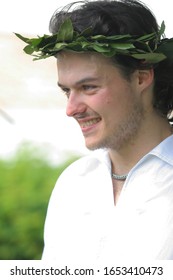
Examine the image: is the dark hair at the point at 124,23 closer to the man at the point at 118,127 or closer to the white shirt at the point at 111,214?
the man at the point at 118,127

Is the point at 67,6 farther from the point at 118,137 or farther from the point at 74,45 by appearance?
the point at 118,137

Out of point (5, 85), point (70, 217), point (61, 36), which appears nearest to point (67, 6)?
point (61, 36)

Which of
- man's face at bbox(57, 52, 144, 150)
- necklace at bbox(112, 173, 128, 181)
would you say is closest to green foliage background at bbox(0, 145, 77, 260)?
necklace at bbox(112, 173, 128, 181)

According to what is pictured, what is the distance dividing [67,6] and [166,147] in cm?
70

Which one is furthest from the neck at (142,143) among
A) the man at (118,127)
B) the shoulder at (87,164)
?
the shoulder at (87,164)

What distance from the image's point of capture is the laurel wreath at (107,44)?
8.10 ft

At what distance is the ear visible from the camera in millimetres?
2592

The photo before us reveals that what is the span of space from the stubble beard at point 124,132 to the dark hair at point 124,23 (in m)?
0.11

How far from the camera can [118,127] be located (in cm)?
253

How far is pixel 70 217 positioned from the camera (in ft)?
8.70

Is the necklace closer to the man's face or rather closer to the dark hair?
the man's face

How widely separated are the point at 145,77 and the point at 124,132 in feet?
0.76

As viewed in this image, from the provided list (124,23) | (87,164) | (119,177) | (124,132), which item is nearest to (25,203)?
(87,164)

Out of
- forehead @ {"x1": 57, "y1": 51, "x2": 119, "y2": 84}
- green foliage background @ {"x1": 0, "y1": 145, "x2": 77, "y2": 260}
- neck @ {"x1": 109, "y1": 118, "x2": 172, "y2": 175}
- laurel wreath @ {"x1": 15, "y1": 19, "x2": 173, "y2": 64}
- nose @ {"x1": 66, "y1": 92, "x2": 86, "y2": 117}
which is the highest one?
laurel wreath @ {"x1": 15, "y1": 19, "x2": 173, "y2": 64}
